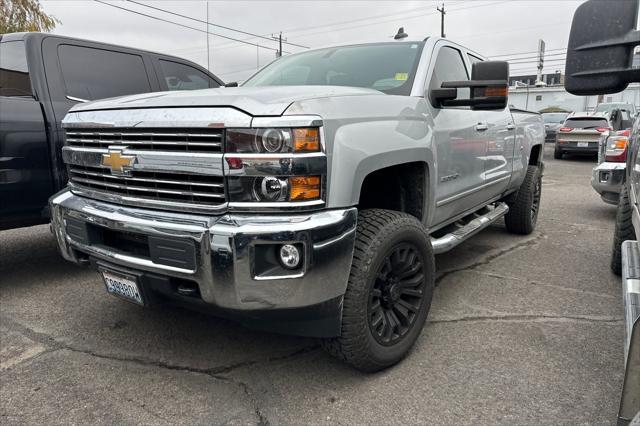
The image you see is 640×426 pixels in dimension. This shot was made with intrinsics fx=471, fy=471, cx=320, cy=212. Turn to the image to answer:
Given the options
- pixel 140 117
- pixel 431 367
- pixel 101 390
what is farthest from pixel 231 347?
pixel 140 117

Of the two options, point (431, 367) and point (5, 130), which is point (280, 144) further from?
point (5, 130)

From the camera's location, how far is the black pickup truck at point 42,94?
3.55 meters

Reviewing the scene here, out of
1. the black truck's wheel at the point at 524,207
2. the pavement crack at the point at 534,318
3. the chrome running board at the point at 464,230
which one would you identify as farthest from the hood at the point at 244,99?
the black truck's wheel at the point at 524,207

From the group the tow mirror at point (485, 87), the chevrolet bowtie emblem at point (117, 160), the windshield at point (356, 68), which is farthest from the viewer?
the windshield at point (356, 68)

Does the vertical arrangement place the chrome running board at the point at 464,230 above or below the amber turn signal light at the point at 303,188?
below

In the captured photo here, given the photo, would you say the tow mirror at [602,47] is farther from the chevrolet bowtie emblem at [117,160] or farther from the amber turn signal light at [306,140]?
the chevrolet bowtie emblem at [117,160]

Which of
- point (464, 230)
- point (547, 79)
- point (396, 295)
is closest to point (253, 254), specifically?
point (396, 295)

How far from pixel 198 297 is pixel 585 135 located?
662 inches

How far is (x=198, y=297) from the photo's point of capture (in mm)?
2123

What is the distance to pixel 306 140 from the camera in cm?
202

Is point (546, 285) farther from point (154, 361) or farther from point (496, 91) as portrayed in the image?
point (154, 361)

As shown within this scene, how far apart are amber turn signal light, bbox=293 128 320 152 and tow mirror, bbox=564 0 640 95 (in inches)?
38.3

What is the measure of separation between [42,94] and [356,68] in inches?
101

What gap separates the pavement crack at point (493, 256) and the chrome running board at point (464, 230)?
468mm
